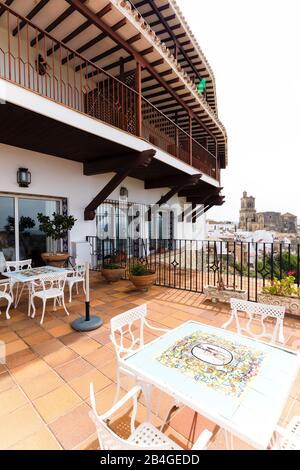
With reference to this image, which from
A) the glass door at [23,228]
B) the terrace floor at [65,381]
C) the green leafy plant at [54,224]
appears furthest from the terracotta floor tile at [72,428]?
the glass door at [23,228]

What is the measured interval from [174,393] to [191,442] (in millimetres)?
735

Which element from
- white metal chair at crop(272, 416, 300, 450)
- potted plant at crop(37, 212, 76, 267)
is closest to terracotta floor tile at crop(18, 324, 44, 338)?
potted plant at crop(37, 212, 76, 267)

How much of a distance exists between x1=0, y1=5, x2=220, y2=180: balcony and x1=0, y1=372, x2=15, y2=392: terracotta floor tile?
12.7 ft

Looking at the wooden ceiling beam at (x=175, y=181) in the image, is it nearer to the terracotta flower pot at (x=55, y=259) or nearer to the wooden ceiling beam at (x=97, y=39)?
the wooden ceiling beam at (x=97, y=39)

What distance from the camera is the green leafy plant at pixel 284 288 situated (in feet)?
12.8

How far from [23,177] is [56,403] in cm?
487

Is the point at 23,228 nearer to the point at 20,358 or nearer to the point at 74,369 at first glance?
the point at 20,358

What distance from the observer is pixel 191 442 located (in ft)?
5.05

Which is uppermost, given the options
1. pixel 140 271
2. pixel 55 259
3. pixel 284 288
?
pixel 55 259

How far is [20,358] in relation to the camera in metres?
2.52

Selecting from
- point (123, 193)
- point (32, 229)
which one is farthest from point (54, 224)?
point (123, 193)

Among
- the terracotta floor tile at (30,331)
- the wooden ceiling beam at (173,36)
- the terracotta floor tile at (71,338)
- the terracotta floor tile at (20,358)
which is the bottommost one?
the terracotta floor tile at (20,358)

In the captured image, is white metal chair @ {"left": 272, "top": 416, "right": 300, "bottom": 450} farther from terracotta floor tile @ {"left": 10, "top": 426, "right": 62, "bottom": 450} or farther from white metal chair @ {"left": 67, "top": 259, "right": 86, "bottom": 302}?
white metal chair @ {"left": 67, "top": 259, "right": 86, "bottom": 302}
